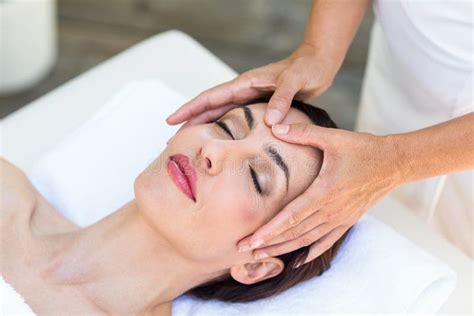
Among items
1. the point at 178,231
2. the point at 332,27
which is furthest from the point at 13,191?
the point at 332,27

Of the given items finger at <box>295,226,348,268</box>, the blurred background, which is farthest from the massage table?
the blurred background

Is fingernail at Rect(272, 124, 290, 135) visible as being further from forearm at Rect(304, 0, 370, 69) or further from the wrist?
forearm at Rect(304, 0, 370, 69)

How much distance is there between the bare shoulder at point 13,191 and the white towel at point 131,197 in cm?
10

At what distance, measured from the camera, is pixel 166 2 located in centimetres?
316

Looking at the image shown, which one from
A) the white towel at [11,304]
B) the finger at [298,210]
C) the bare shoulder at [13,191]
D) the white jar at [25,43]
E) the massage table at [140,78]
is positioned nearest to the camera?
the finger at [298,210]

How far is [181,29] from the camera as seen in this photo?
3070 millimetres

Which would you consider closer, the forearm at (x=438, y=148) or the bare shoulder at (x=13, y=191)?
the forearm at (x=438, y=148)

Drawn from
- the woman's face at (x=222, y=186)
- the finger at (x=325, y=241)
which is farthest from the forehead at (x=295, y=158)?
the finger at (x=325, y=241)

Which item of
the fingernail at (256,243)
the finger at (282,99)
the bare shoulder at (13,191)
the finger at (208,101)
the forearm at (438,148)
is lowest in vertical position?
the bare shoulder at (13,191)

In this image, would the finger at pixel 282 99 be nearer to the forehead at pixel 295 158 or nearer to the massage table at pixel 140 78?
the forehead at pixel 295 158

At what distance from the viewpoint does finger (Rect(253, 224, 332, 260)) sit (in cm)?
131

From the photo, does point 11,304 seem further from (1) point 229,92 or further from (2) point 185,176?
(1) point 229,92

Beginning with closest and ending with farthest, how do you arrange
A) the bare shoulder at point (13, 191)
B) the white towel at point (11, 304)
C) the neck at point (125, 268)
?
the white towel at point (11, 304)
the neck at point (125, 268)
the bare shoulder at point (13, 191)

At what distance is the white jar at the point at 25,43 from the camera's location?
7.95 feet
